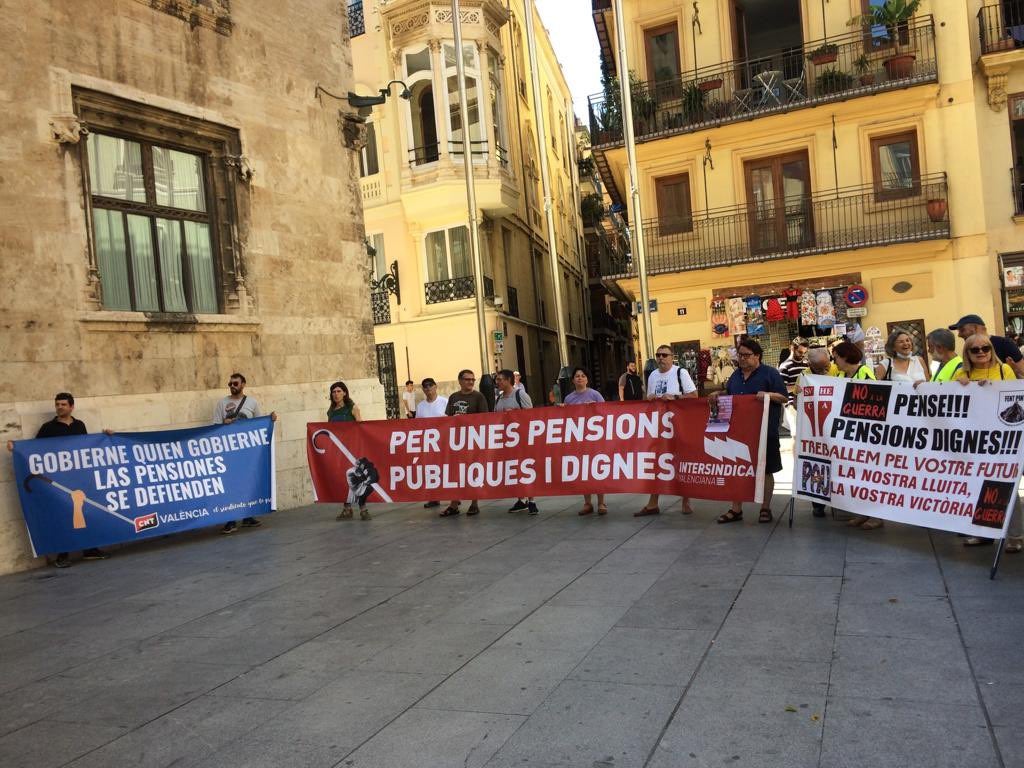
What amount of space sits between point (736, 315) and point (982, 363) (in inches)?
627

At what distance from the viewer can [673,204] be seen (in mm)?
23547

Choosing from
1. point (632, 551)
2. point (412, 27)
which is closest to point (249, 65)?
point (632, 551)

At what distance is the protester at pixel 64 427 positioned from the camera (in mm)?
8781

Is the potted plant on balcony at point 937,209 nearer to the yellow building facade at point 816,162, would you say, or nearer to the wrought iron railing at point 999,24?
the yellow building facade at point 816,162

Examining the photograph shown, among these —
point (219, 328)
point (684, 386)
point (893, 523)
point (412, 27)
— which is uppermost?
point (412, 27)

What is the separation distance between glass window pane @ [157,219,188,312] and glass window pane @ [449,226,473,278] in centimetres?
1563

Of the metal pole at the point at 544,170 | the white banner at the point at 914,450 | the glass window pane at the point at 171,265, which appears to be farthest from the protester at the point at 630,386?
the glass window pane at the point at 171,265

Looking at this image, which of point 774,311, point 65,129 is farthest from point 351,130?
point 774,311

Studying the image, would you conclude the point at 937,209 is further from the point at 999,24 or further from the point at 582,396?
the point at 582,396

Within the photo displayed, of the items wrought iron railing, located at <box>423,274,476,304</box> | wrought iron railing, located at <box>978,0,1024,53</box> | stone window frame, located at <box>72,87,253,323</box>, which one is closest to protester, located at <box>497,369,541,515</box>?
stone window frame, located at <box>72,87,253,323</box>

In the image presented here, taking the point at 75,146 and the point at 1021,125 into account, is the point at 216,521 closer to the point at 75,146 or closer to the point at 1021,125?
the point at 75,146

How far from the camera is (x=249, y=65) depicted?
12.1 meters

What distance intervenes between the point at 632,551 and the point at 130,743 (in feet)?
14.6

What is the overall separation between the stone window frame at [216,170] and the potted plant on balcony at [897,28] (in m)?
16.7
